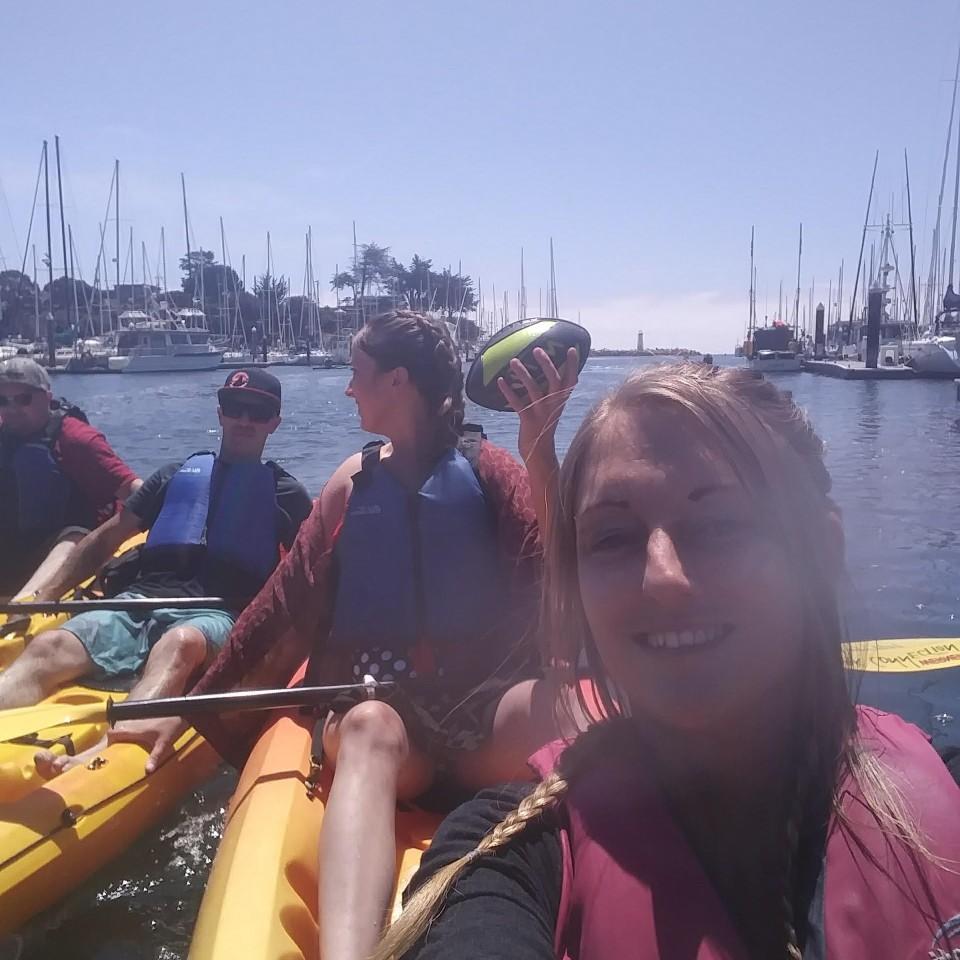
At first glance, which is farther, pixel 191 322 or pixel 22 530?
pixel 191 322

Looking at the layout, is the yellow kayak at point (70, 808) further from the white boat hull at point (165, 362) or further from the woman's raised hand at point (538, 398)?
the white boat hull at point (165, 362)

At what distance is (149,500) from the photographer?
455 cm

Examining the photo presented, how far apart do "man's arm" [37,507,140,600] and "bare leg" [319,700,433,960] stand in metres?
2.33

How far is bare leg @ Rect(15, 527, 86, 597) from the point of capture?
4733 millimetres

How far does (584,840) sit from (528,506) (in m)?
1.79

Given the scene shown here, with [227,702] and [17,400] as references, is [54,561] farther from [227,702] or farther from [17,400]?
[227,702]

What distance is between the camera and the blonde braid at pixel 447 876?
3.86ft

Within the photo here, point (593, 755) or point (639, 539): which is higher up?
point (639, 539)

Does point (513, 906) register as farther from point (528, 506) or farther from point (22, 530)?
point (22, 530)

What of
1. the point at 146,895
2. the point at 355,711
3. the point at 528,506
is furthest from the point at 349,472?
the point at 146,895

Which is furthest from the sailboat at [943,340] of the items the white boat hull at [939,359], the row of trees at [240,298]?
the row of trees at [240,298]

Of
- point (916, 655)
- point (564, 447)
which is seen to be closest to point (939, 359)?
point (564, 447)

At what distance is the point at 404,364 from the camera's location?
10.2 feet

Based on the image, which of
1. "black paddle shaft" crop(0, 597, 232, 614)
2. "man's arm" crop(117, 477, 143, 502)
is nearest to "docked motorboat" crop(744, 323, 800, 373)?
"man's arm" crop(117, 477, 143, 502)
